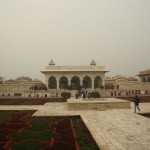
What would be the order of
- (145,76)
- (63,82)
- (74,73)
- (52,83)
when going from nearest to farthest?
(74,73) < (52,83) < (63,82) < (145,76)

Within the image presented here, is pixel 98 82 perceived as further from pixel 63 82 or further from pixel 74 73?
pixel 63 82

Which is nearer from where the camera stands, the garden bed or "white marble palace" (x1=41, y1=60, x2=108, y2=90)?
the garden bed

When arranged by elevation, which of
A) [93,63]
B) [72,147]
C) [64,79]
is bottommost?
[72,147]

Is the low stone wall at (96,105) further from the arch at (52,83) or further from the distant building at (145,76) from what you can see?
the distant building at (145,76)

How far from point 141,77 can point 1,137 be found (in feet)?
186

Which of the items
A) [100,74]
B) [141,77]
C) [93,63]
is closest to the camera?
[100,74]

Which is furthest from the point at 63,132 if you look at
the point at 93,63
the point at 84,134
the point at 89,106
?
the point at 93,63

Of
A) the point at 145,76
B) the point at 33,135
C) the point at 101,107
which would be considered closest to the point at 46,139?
the point at 33,135

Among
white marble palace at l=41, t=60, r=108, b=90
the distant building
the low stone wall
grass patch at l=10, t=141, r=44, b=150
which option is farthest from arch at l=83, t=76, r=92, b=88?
grass patch at l=10, t=141, r=44, b=150

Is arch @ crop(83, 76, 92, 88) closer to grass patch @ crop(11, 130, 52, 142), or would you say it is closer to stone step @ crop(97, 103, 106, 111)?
stone step @ crop(97, 103, 106, 111)

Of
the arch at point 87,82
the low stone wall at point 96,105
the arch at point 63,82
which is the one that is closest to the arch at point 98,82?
the arch at point 87,82

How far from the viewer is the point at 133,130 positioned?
8016mm

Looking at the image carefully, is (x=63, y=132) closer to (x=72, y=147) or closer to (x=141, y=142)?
(x=72, y=147)

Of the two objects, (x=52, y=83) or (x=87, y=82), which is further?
(x=52, y=83)
